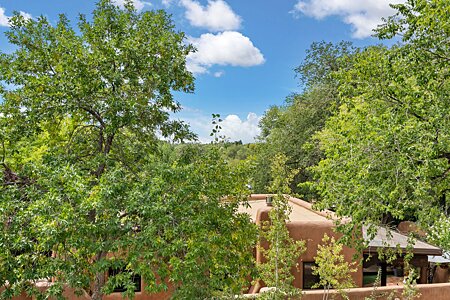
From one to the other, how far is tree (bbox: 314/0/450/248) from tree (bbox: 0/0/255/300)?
3.70 metres

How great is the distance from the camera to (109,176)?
629cm

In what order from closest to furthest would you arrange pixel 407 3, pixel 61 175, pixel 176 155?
pixel 61 175
pixel 176 155
pixel 407 3

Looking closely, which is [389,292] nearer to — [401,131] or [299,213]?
[299,213]

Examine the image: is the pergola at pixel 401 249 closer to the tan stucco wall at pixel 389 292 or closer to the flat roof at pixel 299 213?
the tan stucco wall at pixel 389 292

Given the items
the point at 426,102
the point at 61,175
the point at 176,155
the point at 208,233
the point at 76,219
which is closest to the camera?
the point at 76,219

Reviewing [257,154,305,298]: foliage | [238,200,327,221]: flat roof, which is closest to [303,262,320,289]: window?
[238,200,327,221]: flat roof

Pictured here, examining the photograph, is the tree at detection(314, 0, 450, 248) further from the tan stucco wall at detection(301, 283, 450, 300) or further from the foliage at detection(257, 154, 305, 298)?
the foliage at detection(257, 154, 305, 298)

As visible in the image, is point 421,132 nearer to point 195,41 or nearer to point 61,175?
point 195,41

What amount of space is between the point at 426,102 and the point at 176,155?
664cm

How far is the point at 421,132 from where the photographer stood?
28.3ft

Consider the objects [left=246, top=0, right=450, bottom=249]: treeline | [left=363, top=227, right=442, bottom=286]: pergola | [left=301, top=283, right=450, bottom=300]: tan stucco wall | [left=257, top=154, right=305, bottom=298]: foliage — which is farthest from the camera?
[left=363, top=227, right=442, bottom=286]: pergola

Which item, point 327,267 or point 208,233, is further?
point 327,267

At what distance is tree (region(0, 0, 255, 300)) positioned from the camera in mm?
5902

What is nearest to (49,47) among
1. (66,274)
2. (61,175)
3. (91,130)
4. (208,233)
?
(91,130)
